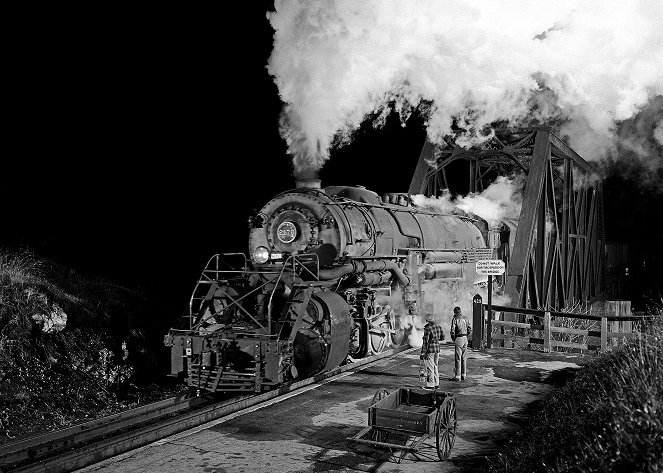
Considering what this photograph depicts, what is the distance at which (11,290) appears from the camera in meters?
12.1

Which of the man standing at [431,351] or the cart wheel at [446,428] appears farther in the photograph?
the man standing at [431,351]

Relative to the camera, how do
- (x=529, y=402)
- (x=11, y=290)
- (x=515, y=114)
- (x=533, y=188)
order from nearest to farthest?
1. (x=529, y=402)
2. (x=11, y=290)
3. (x=533, y=188)
4. (x=515, y=114)

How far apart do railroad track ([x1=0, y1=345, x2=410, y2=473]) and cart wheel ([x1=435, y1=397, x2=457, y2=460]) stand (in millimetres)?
3120

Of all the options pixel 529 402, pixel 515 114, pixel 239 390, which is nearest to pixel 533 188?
pixel 515 114

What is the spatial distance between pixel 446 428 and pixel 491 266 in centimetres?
767

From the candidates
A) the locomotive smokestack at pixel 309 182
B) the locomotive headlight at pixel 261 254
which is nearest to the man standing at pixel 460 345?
the locomotive headlight at pixel 261 254

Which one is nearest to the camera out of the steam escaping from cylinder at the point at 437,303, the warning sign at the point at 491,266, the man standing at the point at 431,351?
the man standing at the point at 431,351

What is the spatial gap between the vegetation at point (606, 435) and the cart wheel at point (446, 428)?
50 centimetres

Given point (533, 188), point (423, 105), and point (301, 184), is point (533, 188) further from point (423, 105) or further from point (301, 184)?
point (301, 184)

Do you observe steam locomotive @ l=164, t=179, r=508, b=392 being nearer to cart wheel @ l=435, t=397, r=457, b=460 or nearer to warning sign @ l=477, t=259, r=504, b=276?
warning sign @ l=477, t=259, r=504, b=276

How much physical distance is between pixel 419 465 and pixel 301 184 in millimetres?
7773

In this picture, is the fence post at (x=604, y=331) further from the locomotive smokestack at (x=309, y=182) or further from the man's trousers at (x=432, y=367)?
the locomotive smokestack at (x=309, y=182)

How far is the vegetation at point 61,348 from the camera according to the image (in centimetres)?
1112

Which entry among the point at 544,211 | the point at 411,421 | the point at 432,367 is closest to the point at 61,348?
the point at 432,367
